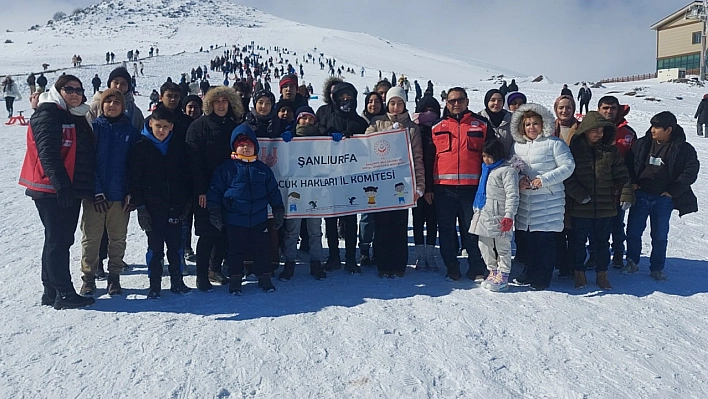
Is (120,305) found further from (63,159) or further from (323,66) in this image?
(323,66)

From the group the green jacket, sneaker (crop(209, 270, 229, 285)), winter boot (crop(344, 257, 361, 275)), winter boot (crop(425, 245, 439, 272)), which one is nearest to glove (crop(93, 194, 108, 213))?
sneaker (crop(209, 270, 229, 285))

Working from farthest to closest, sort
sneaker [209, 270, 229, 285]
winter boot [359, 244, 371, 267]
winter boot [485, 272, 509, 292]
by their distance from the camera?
winter boot [359, 244, 371, 267]
sneaker [209, 270, 229, 285]
winter boot [485, 272, 509, 292]

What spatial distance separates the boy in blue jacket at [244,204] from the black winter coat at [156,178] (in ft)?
1.13

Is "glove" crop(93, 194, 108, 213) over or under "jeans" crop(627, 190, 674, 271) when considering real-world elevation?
over

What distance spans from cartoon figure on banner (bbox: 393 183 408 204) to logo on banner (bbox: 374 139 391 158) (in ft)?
1.26

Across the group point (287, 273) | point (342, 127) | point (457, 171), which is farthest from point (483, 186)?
point (287, 273)

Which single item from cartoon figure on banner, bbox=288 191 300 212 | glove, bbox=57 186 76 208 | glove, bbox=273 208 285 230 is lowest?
glove, bbox=273 208 285 230

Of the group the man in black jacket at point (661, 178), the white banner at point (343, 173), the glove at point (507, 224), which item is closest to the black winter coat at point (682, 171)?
the man in black jacket at point (661, 178)

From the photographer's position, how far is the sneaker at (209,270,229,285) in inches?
207

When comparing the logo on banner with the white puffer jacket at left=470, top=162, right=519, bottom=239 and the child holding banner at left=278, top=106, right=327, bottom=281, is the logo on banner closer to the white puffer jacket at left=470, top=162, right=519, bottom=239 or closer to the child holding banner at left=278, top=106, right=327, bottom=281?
the child holding banner at left=278, top=106, right=327, bottom=281

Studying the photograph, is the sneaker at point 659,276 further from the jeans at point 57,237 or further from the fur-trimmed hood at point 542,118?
the jeans at point 57,237

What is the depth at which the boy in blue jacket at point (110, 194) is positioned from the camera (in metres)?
4.66

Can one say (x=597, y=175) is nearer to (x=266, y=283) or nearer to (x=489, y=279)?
(x=489, y=279)

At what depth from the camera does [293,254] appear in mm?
5418
